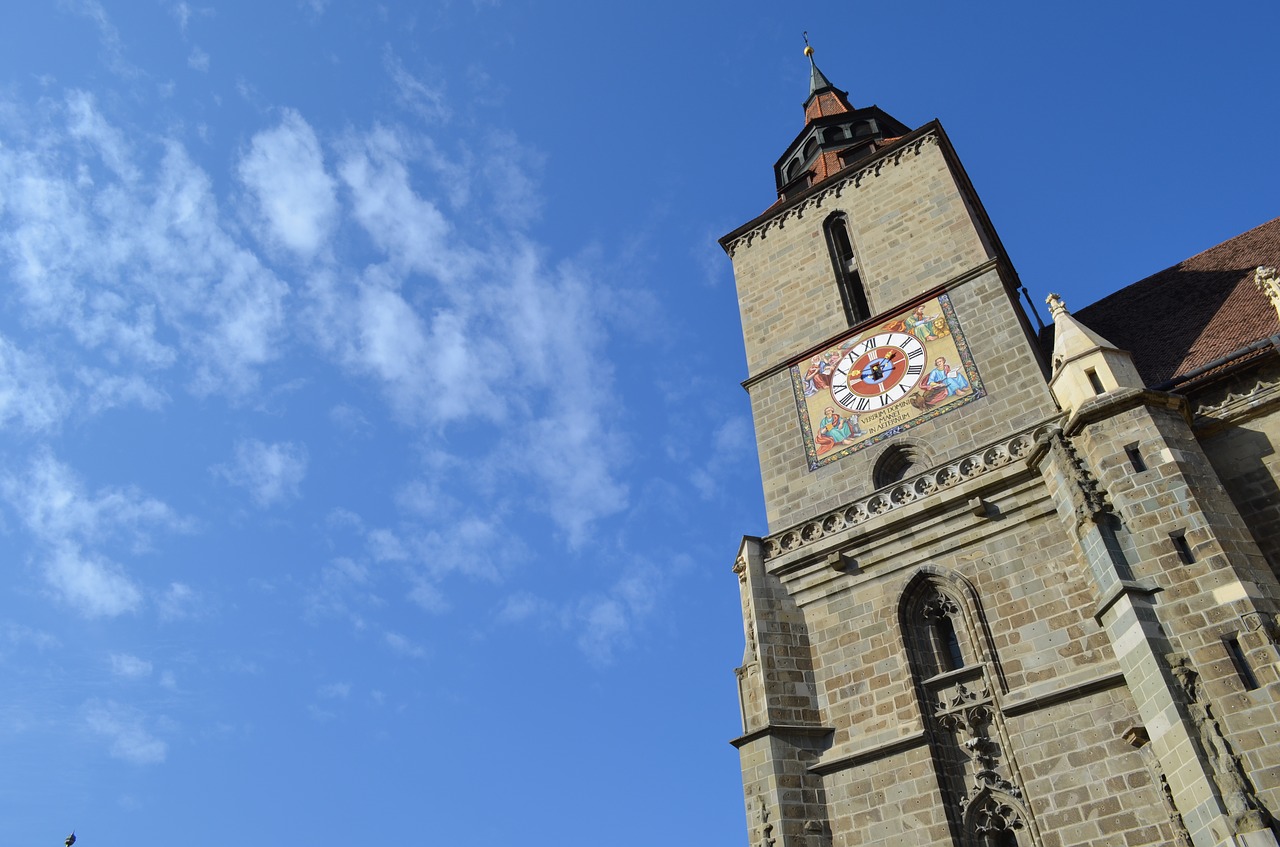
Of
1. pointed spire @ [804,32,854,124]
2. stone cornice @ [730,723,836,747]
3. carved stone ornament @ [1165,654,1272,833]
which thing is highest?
pointed spire @ [804,32,854,124]

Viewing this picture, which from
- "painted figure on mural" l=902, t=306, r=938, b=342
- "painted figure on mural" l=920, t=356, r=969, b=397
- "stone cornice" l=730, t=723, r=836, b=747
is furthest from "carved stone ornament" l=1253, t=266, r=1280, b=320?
"stone cornice" l=730, t=723, r=836, b=747

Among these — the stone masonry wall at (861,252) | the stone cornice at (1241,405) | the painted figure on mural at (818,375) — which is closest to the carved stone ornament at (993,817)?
the stone cornice at (1241,405)

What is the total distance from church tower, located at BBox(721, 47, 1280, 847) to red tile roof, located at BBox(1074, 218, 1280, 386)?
76.7 inches

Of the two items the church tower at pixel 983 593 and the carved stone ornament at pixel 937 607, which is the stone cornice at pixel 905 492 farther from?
the carved stone ornament at pixel 937 607

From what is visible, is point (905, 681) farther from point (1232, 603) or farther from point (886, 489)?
point (1232, 603)

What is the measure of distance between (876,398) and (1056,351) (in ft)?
10.3

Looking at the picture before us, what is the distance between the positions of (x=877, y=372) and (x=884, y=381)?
0.90 feet

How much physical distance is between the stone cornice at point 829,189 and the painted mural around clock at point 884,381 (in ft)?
14.7

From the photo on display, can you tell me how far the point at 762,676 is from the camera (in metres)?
13.2

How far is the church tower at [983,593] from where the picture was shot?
9898 mm

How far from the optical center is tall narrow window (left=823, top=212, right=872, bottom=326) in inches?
722

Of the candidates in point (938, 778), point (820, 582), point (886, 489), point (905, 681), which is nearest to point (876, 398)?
point (886, 489)

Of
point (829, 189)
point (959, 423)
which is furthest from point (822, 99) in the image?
point (959, 423)

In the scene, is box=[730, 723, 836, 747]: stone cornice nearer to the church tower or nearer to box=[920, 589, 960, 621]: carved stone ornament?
the church tower
